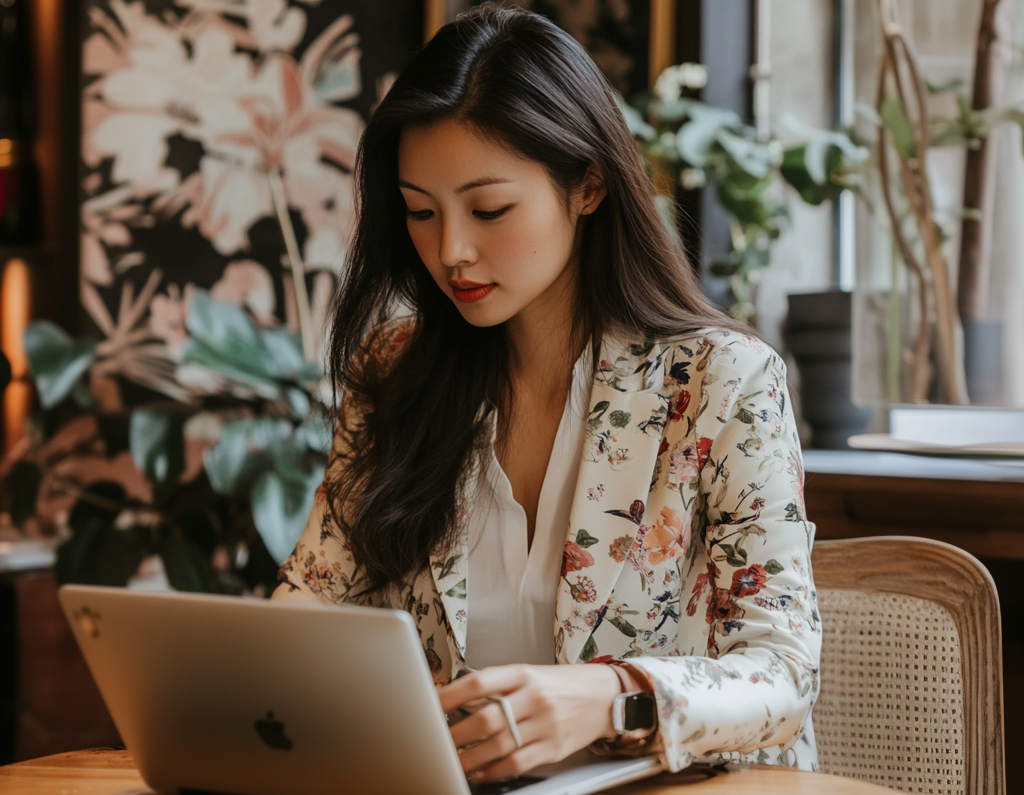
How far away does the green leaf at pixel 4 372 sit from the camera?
218 cm

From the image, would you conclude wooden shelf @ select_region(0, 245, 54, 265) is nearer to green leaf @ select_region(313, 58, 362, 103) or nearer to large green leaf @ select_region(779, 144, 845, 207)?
green leaf @ select_region(313, 58, 362, 103)

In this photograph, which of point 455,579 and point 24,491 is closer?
point 455,579

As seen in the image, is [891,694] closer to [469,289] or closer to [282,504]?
[469,289]

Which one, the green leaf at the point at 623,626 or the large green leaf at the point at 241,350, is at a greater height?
the large green leaf at the point at 241,350

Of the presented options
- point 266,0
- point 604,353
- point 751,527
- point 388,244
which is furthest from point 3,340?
point 751,527

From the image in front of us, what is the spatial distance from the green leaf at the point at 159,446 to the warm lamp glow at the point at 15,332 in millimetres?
937

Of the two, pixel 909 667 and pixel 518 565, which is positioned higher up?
pixel 518 565

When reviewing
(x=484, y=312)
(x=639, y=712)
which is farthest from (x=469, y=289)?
(x=639, y=712)

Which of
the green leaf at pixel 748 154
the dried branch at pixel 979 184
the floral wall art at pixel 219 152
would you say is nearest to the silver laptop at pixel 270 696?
the dried branch at pixel 979 184

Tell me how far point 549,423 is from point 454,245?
1.02 ft

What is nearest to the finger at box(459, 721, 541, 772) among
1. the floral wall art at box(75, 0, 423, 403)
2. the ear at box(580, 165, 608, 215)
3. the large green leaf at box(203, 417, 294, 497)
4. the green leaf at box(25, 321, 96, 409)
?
the ear at box(580, 165, 608, 215)

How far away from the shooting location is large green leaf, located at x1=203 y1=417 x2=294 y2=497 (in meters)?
2.07

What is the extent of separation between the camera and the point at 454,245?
1.27 meters

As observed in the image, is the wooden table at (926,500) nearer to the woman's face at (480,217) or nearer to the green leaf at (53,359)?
the woman's face at (480,217)
